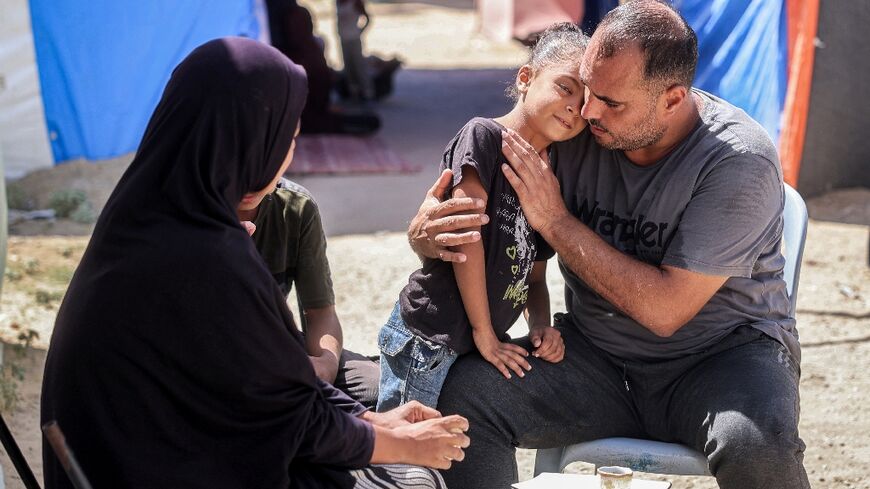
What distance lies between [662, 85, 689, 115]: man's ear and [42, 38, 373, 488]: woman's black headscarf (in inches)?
46.9

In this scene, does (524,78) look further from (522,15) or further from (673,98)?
(522,15)

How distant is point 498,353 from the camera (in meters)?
2.83

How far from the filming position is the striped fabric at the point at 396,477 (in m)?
2.36

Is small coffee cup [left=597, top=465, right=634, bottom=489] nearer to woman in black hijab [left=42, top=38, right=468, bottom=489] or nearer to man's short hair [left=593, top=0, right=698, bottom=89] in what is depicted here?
woman in black hijab [left=42, top=38, right=468, bottom=489]

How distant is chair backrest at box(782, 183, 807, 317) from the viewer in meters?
3.09

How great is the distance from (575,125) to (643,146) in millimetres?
217

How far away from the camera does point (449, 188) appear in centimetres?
278

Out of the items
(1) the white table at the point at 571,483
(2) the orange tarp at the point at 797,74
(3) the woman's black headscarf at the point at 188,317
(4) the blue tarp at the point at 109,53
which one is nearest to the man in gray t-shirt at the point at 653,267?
(1) the white table at the point at 571,483

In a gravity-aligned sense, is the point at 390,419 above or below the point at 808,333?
above

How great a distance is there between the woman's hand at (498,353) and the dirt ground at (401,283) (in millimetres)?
1067

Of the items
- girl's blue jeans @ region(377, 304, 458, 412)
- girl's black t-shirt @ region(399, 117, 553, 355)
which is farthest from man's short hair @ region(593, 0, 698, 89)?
girl's blue jeans @ region(377, 304, 458, 412)

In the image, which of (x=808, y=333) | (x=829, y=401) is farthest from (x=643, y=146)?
(x=808, y=333)

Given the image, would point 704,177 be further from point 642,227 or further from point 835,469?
point 835,469

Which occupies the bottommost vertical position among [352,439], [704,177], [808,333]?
[808,333]
